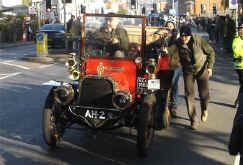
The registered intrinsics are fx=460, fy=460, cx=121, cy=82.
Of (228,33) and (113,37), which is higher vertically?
(228,33)

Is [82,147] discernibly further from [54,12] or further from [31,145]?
[54,12]

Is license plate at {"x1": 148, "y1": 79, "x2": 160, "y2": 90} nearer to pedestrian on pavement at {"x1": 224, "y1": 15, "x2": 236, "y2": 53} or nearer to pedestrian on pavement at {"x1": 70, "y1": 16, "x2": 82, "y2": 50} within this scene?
pedestrian on pavement at {"x1": 70, "y1": 16, "x2": 82, "y2": 50}

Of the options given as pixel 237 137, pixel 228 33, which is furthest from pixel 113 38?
pixel 228 33

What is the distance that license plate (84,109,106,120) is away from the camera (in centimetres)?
643

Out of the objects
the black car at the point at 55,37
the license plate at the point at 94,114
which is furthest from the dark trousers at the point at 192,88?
the black car at the point at 55,37

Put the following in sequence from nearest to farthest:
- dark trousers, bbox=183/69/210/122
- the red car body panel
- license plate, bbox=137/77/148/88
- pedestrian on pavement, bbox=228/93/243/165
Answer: pedestrian on pavement, bbox=228/93/243/165 < license plate, bbox=137/77/148/88 < the red car body panel < dark trousers, bbox=183/69/210/122

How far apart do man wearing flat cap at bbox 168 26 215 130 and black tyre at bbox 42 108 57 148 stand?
8.67ft

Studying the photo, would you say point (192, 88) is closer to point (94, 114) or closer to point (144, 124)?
point (144, 124)

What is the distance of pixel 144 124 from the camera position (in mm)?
6238

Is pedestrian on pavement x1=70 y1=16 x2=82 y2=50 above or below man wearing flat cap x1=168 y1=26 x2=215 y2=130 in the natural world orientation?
above

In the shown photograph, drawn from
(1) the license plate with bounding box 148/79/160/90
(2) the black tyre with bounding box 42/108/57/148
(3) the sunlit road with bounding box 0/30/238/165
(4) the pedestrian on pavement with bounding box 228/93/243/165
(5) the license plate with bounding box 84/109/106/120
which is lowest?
(3) the sunlit road with bounding box 0/30/238/165

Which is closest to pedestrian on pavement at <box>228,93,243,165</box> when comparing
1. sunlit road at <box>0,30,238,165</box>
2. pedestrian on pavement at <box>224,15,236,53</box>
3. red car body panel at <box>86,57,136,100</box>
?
sunlit road at <box>0,30,238,165</box>

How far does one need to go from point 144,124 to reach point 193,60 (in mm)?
2274

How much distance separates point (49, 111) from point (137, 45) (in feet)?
5.72
